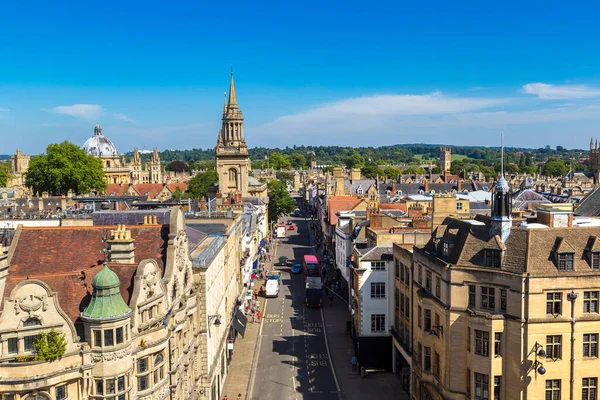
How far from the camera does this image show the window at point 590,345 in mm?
33219

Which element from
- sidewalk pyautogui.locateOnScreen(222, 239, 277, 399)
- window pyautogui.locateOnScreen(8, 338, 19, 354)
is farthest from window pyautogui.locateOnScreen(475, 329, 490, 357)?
window pyautogui.locateOnScreen(8, 338, 19, 354)

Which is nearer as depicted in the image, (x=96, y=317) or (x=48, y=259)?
(x=96, y=317)

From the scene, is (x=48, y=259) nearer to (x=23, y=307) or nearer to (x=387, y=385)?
(x=23, y=307)

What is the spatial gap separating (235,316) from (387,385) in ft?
54.5

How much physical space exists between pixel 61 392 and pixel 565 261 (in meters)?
26.2

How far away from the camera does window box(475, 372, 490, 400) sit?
33625mm

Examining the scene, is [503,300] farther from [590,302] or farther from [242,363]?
[242,363]


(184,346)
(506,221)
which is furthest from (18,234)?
(506,221)

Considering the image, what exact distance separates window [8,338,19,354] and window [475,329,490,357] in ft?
77.6

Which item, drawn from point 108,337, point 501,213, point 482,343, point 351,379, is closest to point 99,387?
point 108,337

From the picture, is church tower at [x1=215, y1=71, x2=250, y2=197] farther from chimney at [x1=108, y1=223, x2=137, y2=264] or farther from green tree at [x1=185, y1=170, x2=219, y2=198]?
chimney at [x1=108, y1=223, x2=137, y2=264]

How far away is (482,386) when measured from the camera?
33.9m

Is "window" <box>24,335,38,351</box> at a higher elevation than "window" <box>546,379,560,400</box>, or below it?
higher

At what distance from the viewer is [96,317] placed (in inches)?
973
